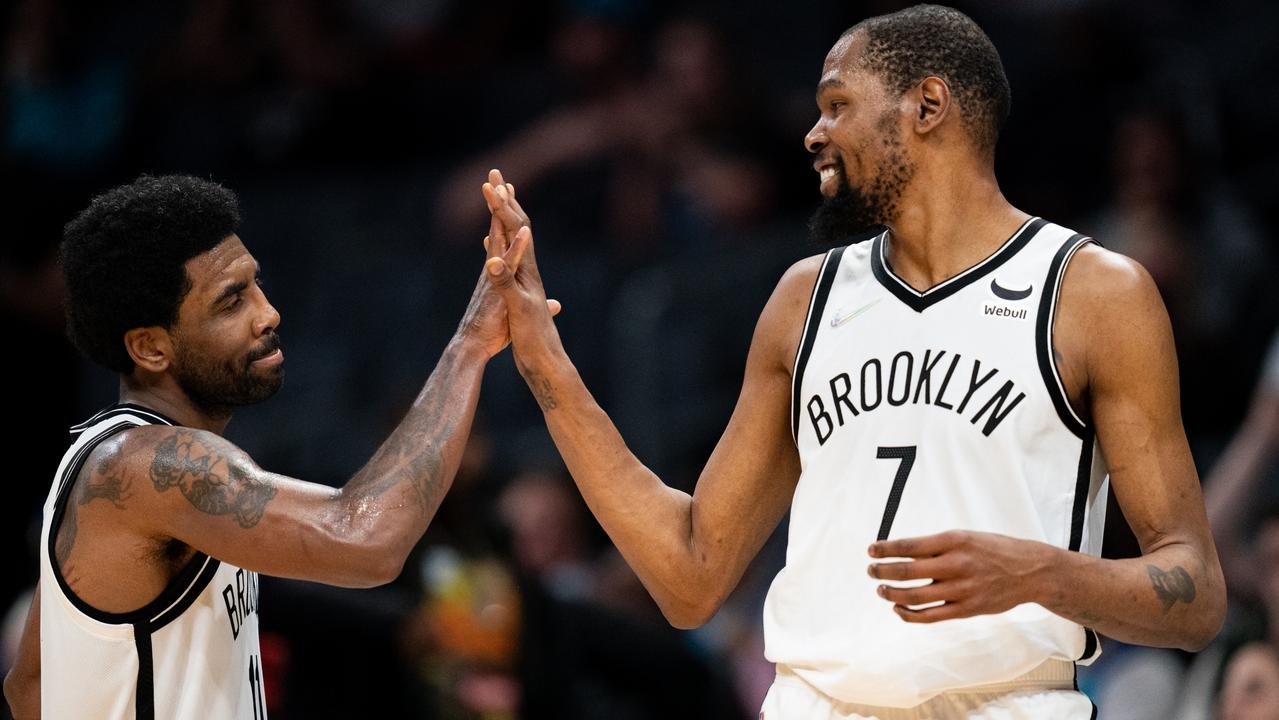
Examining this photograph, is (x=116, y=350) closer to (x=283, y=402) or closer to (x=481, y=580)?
(x=481, y=580)

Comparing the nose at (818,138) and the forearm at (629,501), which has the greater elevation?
the nose at (818,138)

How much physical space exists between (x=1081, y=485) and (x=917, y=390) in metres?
0.40

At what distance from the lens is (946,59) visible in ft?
12.3

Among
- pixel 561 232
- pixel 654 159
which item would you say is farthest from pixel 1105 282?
pixel 561 232

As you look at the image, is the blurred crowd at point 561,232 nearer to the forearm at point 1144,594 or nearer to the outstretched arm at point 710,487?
the forearm at point 1144,594

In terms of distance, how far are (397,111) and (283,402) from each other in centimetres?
185

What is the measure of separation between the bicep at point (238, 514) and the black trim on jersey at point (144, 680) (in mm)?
231

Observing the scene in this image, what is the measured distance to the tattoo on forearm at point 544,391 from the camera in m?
4.04

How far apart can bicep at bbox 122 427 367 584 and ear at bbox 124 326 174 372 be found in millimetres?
230

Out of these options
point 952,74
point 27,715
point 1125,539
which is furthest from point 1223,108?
point 27,715

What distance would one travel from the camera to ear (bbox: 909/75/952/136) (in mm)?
3732

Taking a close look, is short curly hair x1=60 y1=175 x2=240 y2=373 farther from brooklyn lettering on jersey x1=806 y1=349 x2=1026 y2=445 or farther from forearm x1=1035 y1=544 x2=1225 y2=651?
forearm x1=1035 y1=544 x2=1225 y2=651

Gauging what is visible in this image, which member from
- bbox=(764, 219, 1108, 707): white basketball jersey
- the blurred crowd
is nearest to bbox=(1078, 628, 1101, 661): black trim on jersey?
bbox=(764, 219, 1108, 707): white basketball jersey

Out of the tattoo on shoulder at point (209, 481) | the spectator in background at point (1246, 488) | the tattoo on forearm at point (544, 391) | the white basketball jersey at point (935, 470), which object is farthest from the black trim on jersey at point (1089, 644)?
the spectator in background at point (1246, 488)
